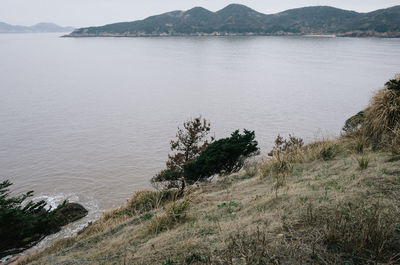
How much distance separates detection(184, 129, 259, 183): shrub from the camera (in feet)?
43.8

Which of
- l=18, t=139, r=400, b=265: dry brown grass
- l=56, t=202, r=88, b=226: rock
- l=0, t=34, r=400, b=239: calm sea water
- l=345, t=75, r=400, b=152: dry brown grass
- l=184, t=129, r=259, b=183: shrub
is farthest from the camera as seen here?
l=0, t=34, r=400, b=239: calm sea water

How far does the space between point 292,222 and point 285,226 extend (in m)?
0.18

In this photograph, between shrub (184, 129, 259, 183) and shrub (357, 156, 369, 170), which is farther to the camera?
Result: shrub (184, 129, 259, 183)

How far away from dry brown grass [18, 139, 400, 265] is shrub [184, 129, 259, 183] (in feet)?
16.3

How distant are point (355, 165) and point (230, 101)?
41094 mm

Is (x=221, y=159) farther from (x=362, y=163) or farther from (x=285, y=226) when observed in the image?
(x=285, y=226)

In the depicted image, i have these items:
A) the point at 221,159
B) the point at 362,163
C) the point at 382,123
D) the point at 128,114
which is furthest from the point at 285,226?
the point at 128,114

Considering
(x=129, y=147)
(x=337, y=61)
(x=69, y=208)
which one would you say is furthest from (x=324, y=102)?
(x=337, y=61)

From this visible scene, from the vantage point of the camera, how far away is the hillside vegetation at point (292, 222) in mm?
3945

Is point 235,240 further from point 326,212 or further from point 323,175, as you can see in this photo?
point 323,175

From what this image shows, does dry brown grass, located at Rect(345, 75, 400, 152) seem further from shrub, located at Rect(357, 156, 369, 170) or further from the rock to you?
the rock

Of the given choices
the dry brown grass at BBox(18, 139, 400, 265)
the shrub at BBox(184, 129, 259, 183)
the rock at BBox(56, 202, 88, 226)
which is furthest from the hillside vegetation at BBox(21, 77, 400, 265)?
the rock at BBox(56, 202, 88, 226)

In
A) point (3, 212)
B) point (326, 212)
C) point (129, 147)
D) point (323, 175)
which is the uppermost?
point (326, 212)

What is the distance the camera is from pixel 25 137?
101ft
